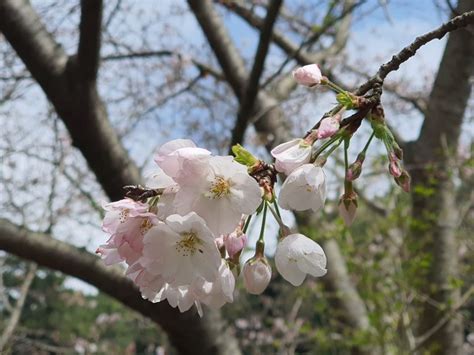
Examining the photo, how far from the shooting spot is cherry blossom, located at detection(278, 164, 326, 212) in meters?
0.61

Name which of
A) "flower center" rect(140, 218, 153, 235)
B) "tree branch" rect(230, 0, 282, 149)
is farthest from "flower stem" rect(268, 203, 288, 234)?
"tree branch" rect(230, 0, 282, 149)

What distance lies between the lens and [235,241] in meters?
0.63

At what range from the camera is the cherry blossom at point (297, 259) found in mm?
671

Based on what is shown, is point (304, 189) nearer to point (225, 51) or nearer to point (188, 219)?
point (188, 219)

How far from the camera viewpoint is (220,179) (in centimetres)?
62

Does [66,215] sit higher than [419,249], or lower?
higher

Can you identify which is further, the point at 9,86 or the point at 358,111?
the point at 9,86

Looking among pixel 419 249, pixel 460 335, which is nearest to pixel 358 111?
pixel 419 249

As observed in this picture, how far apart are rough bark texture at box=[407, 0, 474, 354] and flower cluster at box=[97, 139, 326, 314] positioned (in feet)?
7.90

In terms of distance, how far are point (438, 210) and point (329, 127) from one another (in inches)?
103

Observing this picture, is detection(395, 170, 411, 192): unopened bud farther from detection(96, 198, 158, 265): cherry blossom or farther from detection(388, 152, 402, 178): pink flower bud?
detection(96, 198, 158, 265): cherry blossom

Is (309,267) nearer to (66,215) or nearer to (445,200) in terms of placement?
(445,200)

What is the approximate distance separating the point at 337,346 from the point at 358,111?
10.5 feet

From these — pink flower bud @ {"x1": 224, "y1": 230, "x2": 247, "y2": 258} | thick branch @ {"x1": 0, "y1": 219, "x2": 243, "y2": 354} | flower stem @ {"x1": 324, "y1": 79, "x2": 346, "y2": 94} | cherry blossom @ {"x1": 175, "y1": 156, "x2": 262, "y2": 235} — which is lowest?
pink flower bud @ {"x1": 224, "y1": 230, "x2": 247, "y2": 258}
